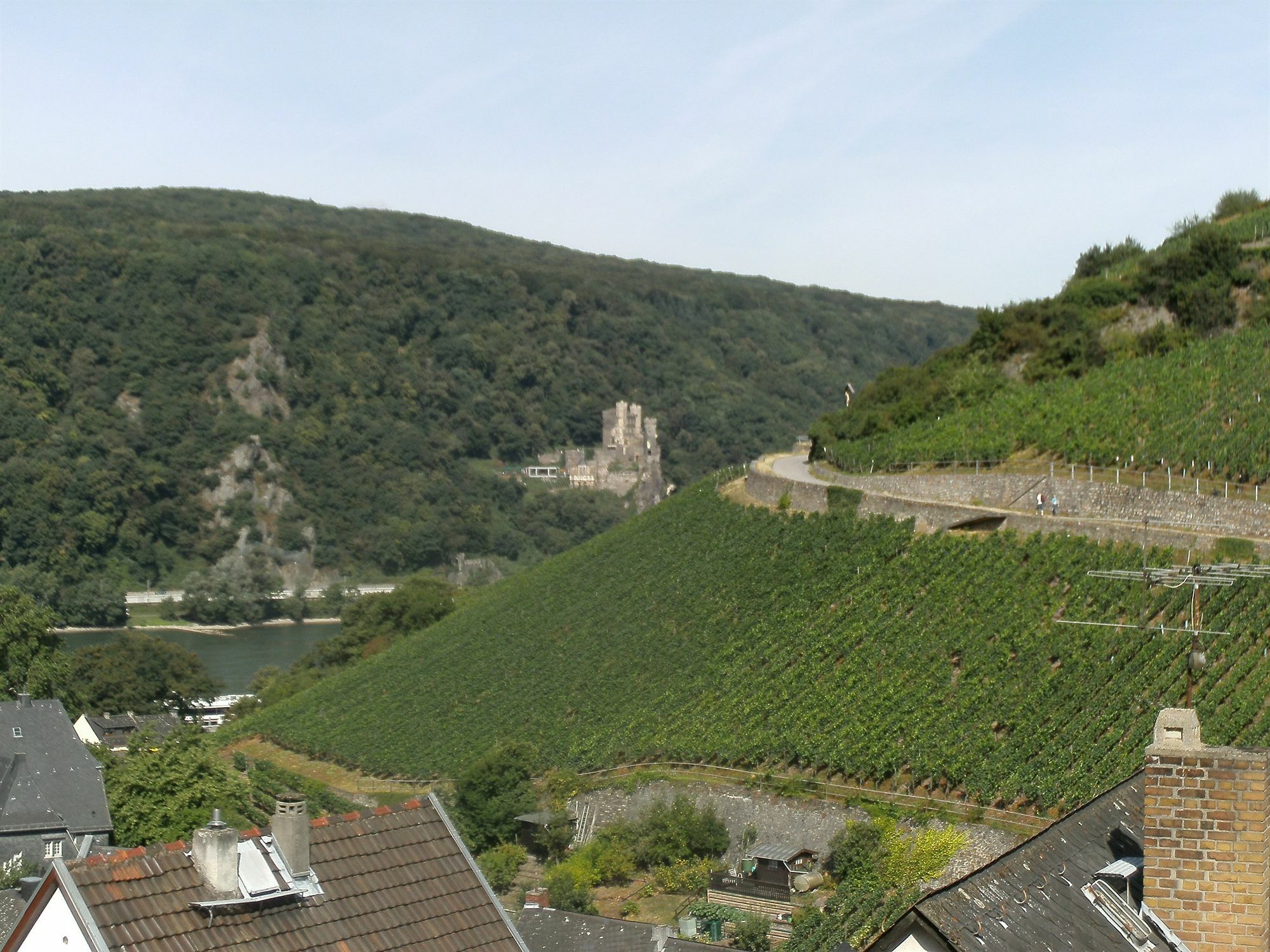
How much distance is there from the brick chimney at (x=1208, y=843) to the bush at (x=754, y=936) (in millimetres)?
18751

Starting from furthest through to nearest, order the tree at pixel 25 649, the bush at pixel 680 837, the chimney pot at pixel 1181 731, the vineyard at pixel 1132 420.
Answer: the tree at pixel 25 649 < the vineyard at pixel 1132 420 < the bush at pixel 680 837 < the chimney pot at pixel 1181 731

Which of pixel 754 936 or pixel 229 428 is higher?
pixel 229 428

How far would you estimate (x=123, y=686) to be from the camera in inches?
2596

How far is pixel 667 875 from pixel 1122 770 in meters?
8.45

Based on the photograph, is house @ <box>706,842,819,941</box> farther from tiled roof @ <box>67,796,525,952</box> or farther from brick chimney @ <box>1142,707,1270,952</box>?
brick chimney @ <box>1142,707,1270,952</box>

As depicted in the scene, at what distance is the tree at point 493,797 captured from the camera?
3600cm

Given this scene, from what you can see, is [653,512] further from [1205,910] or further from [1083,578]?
[1205,910]

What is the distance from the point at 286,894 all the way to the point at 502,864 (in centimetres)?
2394

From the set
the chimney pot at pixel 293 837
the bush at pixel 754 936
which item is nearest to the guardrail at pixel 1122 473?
the bush at pixel 754 936

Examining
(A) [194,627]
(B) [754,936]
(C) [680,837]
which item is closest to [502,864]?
(C) [680,837]

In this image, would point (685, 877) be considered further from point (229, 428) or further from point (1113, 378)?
point (229, 428)

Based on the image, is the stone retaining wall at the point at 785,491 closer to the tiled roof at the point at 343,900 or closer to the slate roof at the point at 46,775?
the slate roof at the point at 46,775

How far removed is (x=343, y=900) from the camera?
1113 cm

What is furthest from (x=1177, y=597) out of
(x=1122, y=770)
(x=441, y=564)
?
(x=441, y=564)
